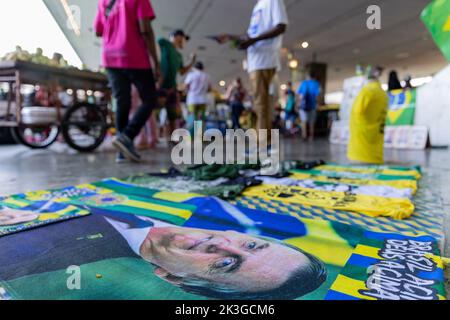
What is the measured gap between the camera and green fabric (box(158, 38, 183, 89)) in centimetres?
340

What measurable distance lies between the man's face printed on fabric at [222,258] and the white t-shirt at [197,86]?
160 inches

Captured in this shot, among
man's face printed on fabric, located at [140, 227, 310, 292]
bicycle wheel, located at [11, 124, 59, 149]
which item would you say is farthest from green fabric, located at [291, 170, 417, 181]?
bicycle wheel, located at [11, 124, 59, 149]

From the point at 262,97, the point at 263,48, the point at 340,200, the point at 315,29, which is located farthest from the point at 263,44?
the point at 315,29

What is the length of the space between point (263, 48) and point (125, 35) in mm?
1184

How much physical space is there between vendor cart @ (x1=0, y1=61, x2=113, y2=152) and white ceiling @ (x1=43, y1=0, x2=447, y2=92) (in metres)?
0.28

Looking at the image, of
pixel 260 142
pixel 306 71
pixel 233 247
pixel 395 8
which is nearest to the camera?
pixel 233 247

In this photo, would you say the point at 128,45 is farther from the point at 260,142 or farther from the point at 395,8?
the point at 395,8

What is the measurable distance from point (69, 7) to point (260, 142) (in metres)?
1.87

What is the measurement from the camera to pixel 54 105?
3.68m

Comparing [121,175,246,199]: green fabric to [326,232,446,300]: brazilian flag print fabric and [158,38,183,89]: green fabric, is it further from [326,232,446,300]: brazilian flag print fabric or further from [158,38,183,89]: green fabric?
[158,38,183,89]: green fabric

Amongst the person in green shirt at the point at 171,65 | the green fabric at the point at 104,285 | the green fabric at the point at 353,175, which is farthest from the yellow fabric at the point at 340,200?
the person in green shirt at the point at 171,65

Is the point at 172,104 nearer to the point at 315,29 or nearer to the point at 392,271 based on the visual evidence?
the point at 392,271

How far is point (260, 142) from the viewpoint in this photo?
113 inches
